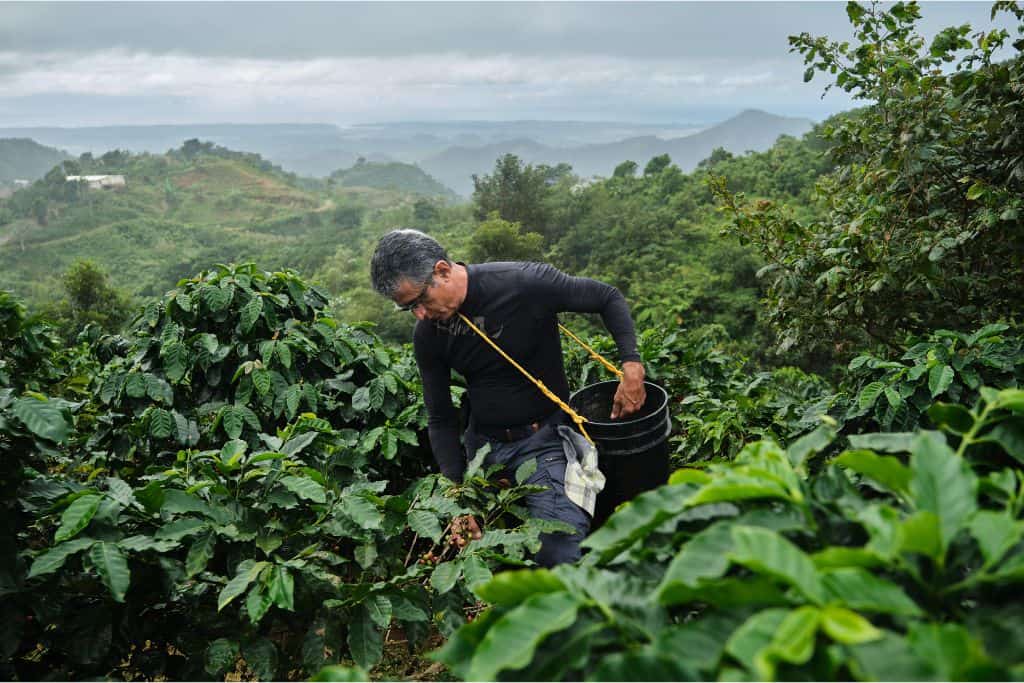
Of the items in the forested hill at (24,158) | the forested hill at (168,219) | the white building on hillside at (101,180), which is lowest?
the forested hill at (168,219)

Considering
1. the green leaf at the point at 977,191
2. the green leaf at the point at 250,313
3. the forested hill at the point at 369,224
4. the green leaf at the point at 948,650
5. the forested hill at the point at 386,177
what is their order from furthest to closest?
the forested hill at the point at 386,177 < the forested hill at the point at 369,224 < the green leaf at the point at 250,313 < the green leaf at the point at 977,191 < the green leaf at the point at 948,650

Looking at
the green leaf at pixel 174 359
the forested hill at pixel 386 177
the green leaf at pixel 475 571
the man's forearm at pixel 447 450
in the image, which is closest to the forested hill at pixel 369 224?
the forested hill at pixel 386 177

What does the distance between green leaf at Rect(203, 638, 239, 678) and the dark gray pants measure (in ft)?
3.31

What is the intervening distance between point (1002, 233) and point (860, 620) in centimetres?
335

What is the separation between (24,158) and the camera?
117188 mm

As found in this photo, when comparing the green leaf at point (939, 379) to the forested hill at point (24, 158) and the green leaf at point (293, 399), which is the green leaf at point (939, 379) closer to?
the green leaf at point (293, 399)

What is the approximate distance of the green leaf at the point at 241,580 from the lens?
1.71 m

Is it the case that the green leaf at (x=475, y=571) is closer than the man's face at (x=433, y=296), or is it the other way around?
the green leaf at (x=475, y=571)

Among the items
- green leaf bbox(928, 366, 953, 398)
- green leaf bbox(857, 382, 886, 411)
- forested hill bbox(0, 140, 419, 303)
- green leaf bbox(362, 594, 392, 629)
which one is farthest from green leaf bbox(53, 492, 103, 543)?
forested hill bbox(0, 140, 419, 303)

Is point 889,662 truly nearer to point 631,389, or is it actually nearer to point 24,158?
point 631,389

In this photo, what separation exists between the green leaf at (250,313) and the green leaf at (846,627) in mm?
3118

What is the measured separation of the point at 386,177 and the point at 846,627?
108m

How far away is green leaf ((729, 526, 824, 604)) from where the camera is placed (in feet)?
2.64

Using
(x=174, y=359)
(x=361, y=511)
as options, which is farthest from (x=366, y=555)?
(x=174, y=359)
